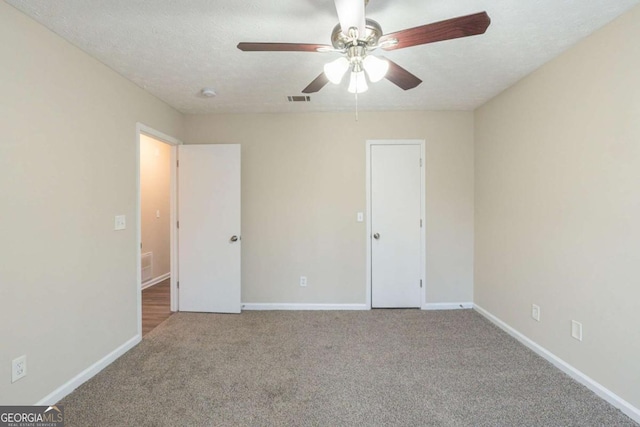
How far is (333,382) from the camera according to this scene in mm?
1947

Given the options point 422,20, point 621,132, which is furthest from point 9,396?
point 621,132

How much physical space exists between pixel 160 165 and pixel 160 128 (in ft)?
5.82

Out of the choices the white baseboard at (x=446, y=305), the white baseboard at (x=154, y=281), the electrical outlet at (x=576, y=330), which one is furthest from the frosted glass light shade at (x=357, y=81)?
the white baseboard at (x=154, y=281)

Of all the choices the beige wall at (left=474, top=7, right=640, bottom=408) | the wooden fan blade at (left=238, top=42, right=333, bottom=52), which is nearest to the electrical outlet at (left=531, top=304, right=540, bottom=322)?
the beige wall at (left=474, top=7, right=640, bottom=408)

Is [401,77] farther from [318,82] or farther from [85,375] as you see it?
[85,375]

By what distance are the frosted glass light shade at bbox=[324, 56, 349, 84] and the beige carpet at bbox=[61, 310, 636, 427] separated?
2.03 m

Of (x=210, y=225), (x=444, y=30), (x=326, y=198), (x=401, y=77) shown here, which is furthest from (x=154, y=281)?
(x=444, y=30)

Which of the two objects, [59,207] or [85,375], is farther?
[85,375]

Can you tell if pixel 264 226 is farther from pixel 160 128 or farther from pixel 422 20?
pixel 422 20

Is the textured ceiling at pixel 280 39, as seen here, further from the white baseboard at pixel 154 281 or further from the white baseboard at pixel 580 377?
the white baseboard at pixel 154 281

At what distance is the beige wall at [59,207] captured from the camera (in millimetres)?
1519

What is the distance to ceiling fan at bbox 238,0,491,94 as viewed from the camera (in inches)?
46.7
